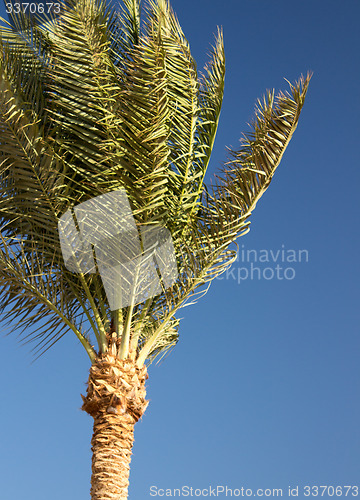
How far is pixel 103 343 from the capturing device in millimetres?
7445

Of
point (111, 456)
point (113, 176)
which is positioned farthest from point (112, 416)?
point (113, 176)

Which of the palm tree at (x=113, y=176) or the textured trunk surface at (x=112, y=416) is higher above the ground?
the palm tree at (x=113, y=176)

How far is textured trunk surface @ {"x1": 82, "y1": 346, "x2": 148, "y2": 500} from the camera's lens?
674cm

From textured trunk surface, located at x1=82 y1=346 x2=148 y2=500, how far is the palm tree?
0.04 feet

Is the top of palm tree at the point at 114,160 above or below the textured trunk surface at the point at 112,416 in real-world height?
above

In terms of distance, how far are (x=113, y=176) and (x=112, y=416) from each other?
9.64ft

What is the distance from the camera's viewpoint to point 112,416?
6.95m

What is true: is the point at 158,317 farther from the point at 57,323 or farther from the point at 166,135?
the point at 166,135

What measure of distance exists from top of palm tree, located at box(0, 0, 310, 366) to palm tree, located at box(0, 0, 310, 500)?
18 mm

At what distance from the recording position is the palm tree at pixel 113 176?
7094 mm

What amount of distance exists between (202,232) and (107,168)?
150 centimetres

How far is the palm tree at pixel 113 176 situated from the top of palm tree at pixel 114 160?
0.02m

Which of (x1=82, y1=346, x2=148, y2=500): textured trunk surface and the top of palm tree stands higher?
the top of palm tree

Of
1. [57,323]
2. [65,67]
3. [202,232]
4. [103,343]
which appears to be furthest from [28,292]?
[65,67]
